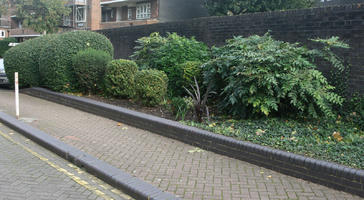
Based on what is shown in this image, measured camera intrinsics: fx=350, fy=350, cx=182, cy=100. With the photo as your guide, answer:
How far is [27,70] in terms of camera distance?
13.6 m

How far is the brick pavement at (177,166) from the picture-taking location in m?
4.63

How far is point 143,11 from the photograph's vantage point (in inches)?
1331

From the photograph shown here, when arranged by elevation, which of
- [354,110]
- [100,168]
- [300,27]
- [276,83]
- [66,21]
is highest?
[66,21]

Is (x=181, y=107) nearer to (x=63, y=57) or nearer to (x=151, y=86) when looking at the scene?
(x=151, y=86)

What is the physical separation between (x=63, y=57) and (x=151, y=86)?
438cm

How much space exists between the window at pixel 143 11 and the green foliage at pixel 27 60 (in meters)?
20.0

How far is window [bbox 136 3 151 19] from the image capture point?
33156mm

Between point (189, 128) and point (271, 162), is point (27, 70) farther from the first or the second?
point (271, 162)

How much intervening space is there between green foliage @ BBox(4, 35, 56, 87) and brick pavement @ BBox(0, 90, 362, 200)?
533 cm

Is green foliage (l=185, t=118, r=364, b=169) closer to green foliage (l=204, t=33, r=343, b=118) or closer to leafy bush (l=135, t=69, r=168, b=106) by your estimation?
green foliage (l=204, t=33, r=343, b=118)

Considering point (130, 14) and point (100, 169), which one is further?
point (130, 14)

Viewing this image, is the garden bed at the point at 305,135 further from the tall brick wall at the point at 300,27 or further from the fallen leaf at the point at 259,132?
the tall brick wall at the point at 300,27

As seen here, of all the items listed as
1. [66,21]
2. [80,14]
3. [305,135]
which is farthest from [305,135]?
[66,21]

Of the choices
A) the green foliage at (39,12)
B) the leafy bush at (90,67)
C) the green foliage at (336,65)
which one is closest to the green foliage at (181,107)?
the green foliage at (336,65)
